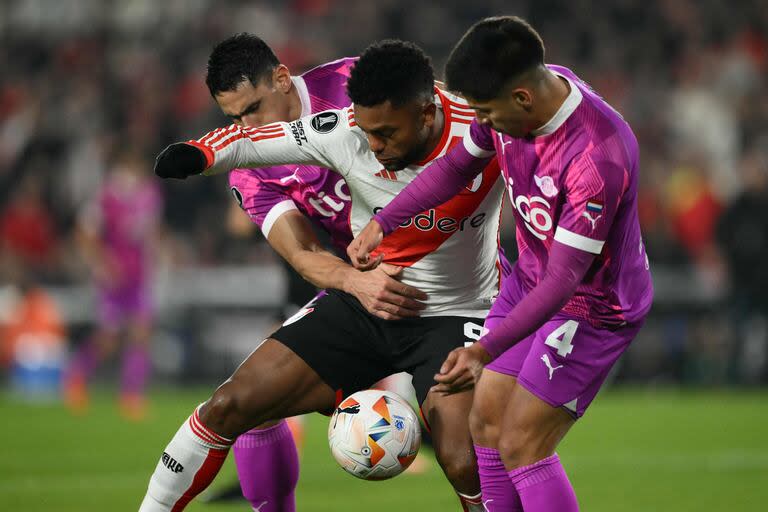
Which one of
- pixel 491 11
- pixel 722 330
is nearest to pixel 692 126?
pixel 722 330

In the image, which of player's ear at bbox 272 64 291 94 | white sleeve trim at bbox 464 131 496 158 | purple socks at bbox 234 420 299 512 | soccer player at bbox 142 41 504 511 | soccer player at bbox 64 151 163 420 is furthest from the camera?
soccer player at bbox 64 151 163 420

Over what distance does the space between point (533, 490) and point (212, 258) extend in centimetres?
968

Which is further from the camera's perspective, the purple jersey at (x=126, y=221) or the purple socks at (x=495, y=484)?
the purple jersey at (x=126, y=221)

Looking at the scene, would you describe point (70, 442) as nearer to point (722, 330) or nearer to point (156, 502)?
point (156, 502)

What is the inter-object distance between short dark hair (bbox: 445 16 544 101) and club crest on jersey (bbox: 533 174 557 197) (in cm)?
34

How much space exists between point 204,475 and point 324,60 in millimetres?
9723

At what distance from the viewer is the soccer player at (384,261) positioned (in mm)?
4328

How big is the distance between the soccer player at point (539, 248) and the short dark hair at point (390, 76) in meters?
0.28

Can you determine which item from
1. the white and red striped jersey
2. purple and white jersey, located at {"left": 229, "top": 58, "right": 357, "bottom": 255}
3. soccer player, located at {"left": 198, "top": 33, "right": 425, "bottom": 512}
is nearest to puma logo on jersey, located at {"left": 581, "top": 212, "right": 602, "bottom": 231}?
the white and red striped jersey

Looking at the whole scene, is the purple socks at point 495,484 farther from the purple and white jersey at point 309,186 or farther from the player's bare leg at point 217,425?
the purple and white jersey at point 309,186

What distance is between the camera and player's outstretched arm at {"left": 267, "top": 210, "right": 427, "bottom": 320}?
4.52m

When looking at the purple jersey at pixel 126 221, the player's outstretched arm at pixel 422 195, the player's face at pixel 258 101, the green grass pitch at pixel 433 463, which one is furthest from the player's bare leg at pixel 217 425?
the purple jersey at pixel 126 221

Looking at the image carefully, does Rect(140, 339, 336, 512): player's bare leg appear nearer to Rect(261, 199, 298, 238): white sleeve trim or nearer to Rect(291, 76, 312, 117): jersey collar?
Rect(261, 199, 298, 238): white sleeve trim

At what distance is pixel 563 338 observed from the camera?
4168mm
